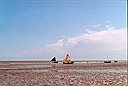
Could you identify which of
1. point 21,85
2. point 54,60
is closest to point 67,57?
point 54,60

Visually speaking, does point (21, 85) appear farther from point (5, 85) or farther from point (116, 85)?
point (116, 85)

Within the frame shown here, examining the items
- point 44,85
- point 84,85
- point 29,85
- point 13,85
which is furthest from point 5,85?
point 84,85

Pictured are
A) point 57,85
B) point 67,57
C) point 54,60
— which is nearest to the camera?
point 57,85

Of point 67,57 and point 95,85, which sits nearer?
point 95,85

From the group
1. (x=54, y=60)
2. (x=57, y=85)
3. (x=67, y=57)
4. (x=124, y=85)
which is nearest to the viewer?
(x=124, y=85)

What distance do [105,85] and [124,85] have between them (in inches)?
58.8

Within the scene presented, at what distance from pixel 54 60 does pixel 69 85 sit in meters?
109

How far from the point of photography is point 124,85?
15.9m

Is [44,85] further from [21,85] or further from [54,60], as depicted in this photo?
[54,60]

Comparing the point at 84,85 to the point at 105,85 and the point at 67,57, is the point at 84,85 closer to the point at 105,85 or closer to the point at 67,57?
the point at 105,85

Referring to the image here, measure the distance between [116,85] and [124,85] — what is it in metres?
0.64

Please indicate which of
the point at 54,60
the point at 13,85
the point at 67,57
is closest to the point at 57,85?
the point at 13,85

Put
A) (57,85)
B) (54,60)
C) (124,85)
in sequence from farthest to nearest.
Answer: (54,60) → (57,85) → (124,85)

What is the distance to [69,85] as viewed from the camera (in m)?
16.9
